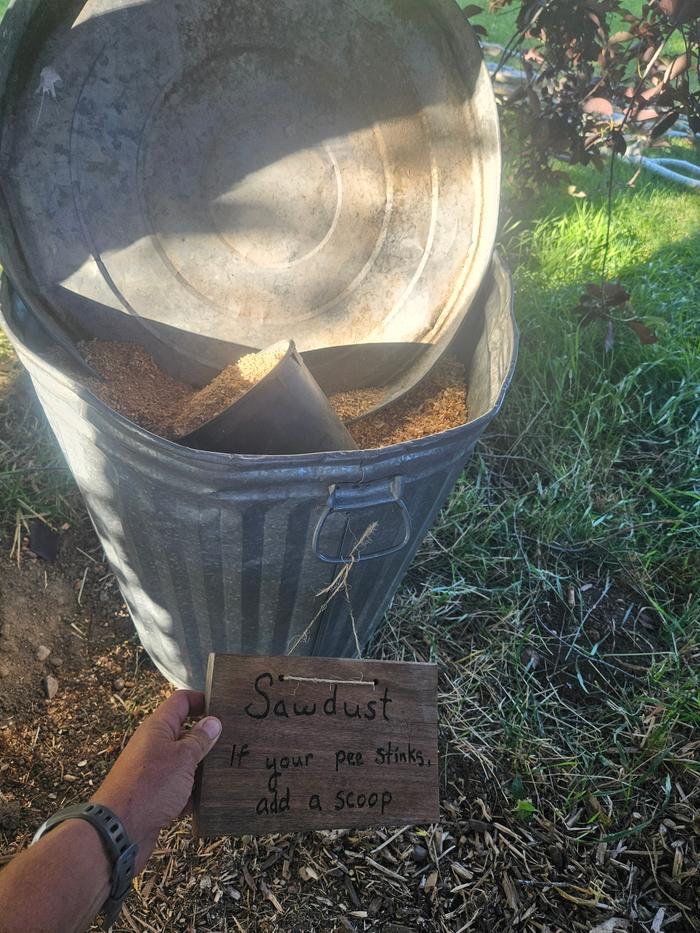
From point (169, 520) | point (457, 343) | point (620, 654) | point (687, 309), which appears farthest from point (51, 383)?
point (687, 309)

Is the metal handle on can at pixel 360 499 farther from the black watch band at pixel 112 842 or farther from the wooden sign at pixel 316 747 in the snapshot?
the black watch band at pixel 112 842

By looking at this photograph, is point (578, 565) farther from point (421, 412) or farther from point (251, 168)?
point (251, 168)

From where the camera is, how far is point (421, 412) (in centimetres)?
187

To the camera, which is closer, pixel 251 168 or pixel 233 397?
pixel 233 397

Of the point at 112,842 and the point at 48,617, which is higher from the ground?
the point at 112,842

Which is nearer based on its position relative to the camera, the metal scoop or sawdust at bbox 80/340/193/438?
the metal scoop

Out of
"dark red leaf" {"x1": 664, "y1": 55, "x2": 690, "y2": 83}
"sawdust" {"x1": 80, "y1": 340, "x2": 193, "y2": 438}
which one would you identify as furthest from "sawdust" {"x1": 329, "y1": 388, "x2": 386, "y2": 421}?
"dark red leaf" {"x1": 664, "y1": 55, "x2": 690, "y2": 83}

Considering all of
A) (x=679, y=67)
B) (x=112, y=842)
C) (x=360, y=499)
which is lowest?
(x=112, y=842)

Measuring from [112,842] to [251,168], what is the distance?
1648 millimetres

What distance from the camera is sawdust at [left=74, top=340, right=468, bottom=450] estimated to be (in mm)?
1640

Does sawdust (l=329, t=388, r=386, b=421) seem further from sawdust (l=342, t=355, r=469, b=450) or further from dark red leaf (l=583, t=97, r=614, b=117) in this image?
dark red leaf (l=583, t=97, r=614, b=117)

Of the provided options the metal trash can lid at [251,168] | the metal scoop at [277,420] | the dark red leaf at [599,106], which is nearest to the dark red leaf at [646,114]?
the dark red leaf at [599,106]

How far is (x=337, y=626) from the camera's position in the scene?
5.52 ft

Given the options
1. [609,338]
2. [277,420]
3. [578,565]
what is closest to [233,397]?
[277,420]
